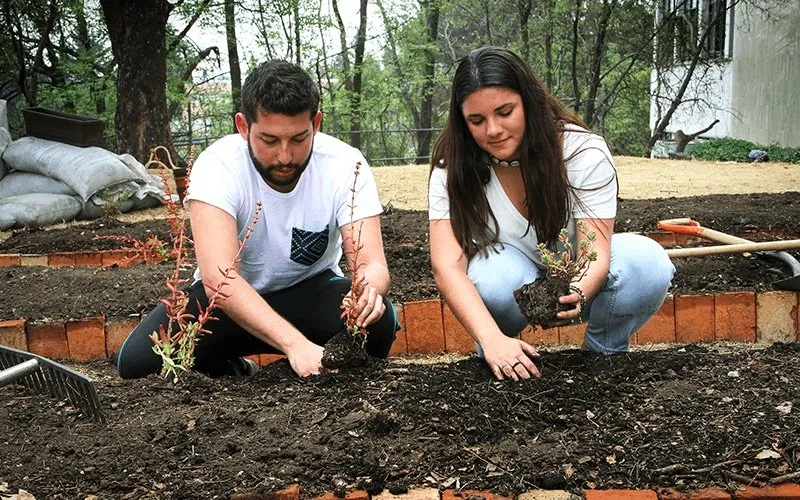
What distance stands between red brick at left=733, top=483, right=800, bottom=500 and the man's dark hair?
157 cm

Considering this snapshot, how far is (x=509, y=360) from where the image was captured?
236cm

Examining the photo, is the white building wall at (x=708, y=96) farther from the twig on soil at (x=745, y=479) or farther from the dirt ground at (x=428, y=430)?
the twig on soil at (x=745, y=479)

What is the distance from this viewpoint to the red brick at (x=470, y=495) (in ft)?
5.58

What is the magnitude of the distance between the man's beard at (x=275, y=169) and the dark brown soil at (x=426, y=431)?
0.62m

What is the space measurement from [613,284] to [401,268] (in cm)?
174

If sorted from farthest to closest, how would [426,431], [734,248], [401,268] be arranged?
1. [401,268]
2. [734,248]
3. [426,431]

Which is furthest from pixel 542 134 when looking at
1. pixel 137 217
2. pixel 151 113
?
pixel 151 113

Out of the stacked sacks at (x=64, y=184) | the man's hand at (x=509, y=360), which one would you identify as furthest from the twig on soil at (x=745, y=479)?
the stacked sacks at (x=64, y=184)

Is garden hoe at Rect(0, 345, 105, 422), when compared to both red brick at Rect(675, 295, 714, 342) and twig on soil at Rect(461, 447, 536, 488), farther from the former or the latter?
red brick at Rect(675, 295, 714, 342)

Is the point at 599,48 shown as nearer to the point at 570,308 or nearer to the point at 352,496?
the point at 570,308

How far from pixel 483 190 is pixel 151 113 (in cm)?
715

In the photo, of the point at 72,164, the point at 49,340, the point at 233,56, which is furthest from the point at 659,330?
the point at 233,56

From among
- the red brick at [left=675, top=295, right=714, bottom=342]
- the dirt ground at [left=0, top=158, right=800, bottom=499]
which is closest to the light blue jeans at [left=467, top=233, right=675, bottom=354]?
the dirt ground at [left=0, top=158, right=800, bottom=499]

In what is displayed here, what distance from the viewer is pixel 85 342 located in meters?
3.68
